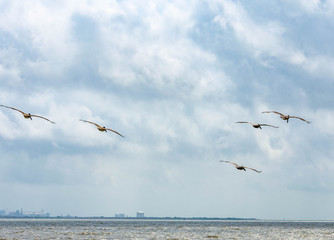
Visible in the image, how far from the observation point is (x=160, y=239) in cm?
8456

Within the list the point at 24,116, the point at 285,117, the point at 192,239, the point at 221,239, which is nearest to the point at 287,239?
the point at 221,239

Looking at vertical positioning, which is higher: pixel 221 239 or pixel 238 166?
pixel 238 166

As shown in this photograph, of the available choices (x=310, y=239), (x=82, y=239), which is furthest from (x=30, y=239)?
(x=310, y=239)

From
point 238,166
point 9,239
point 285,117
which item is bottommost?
point 9,239

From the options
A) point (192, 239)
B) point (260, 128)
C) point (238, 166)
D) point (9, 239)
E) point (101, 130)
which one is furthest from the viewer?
point (192, 239)

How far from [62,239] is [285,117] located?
41.6m

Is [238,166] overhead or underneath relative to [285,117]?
underneath

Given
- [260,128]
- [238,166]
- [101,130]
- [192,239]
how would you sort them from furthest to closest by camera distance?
[192,239], [238,166], [260,128], [101,130]

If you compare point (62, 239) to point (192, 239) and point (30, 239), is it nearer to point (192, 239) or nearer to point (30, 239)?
point (30, 239)

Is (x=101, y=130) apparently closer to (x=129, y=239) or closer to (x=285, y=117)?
(x=285, y=117)

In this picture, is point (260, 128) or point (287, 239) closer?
point (260, 128)

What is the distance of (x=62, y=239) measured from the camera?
Answer: 270 feet

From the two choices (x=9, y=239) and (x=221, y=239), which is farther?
(x=221, y=239)

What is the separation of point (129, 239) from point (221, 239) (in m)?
16.7
